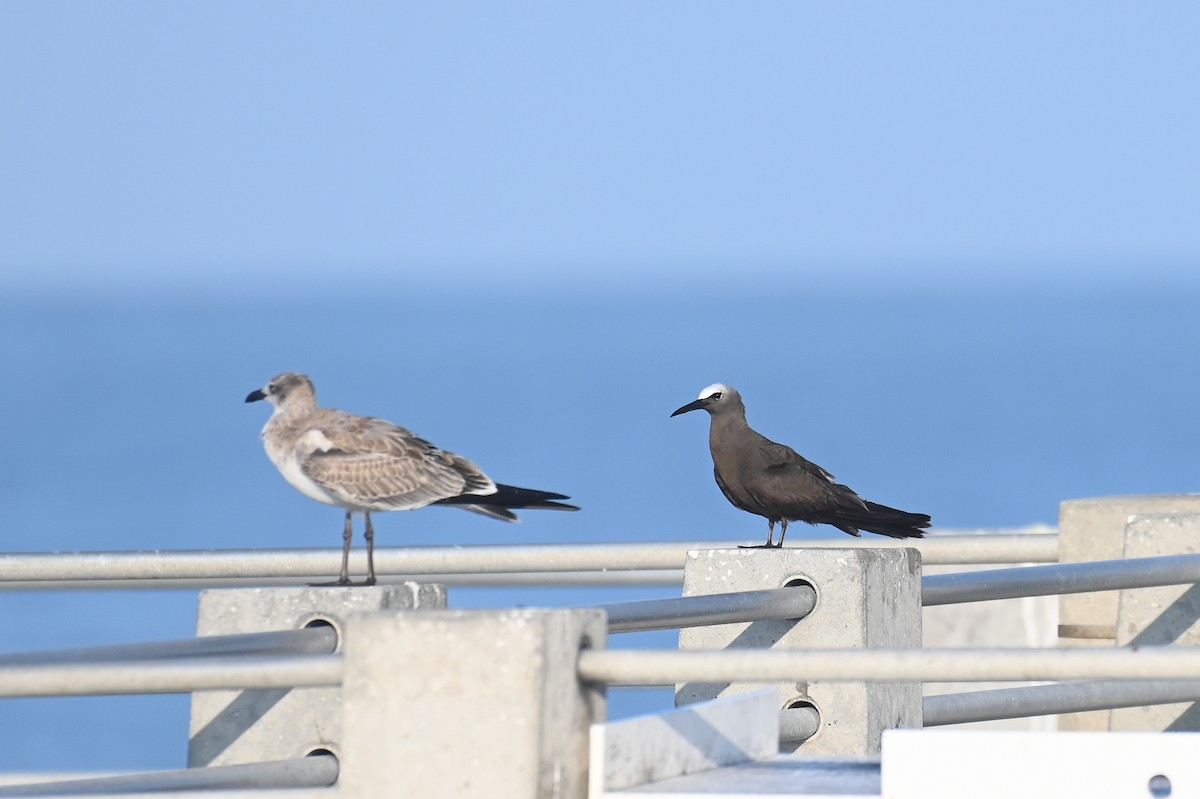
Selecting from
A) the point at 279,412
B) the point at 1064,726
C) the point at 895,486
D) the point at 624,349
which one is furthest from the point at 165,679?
the point at 624,349

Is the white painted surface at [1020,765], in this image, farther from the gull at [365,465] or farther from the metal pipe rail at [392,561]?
the metal pipe rail at [392,561]

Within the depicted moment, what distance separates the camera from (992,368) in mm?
134625

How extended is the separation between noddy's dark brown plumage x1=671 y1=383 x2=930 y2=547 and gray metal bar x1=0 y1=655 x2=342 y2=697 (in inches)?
150

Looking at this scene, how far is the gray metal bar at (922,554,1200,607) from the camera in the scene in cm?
578

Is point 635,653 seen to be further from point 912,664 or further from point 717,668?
point 912,664

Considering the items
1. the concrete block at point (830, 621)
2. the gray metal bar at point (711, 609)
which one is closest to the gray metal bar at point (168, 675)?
the gray metal bar at point (711, 609)

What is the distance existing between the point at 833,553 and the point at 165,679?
98.0 inches

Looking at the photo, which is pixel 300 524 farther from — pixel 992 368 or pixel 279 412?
pixel 992 368

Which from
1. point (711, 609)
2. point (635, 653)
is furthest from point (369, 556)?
point (635, 653)

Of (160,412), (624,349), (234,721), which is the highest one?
(624,349)

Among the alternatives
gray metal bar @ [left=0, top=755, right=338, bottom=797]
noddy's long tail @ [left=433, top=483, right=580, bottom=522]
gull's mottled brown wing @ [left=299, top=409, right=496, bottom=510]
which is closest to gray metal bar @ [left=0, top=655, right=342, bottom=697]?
gray metal bar @ [left=0, top=755, right=338, bottom=797]

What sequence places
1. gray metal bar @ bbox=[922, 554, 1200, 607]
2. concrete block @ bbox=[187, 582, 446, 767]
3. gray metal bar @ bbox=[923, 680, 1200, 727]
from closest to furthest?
concrete block @ bbox=[187, 582, 446, 767] → gray metal bar @ bbox=[922, 554, 1200, 607] → gray metal bar @ bbox=[923, 680, 1200, 727]

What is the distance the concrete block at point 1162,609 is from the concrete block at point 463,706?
3.73 meters

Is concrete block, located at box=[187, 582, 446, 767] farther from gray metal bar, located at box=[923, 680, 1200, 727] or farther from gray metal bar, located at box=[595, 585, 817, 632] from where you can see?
gray metal bar, located at box=[923, 680, 1200, 727]
